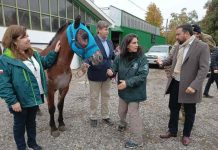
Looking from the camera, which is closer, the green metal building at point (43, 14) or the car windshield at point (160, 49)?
the green metal building at point (43, 14)

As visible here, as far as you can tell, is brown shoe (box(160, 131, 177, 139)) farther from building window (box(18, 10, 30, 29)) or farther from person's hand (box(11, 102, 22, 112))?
building window (box(18, 10, 30, 29))

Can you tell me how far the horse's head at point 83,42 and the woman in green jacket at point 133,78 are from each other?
1.18ft

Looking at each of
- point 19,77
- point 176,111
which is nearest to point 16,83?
point 19,77

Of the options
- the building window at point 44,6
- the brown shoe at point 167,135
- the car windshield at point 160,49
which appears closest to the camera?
the brown shoe at point 167,135

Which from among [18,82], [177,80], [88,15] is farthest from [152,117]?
[88,15]

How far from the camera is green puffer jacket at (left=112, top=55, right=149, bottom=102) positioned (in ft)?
10.4

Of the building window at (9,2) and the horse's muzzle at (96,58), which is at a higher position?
the building window at (9,2)

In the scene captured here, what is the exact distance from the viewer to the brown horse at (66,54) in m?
3.44

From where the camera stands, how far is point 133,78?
314 cm

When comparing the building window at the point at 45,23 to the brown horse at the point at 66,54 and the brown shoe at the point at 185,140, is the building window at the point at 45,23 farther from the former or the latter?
the brown shoe at the point at 185,140

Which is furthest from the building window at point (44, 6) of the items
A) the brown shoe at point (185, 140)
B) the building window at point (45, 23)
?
the brown shoe at point (185, 140)

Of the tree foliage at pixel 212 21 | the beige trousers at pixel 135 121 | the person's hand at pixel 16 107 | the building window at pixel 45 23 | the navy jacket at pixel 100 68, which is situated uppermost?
the tree foliage at pixel 212 21

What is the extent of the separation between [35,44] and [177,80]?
381 inches

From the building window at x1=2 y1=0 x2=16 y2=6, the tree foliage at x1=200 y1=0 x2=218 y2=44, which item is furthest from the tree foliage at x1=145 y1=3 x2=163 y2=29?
the building window at x1=2 y1=0 x2=16 y2=6
